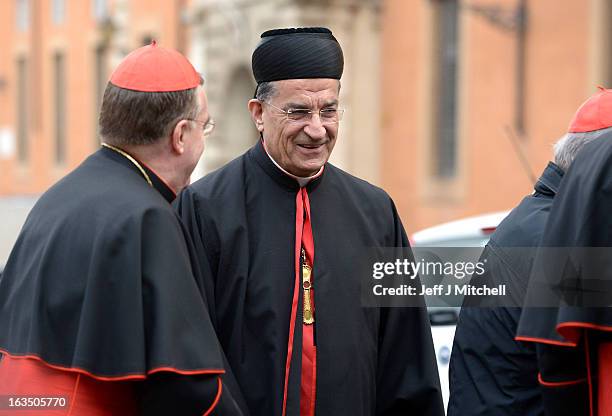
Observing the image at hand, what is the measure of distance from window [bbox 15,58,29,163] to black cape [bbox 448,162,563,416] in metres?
28.1

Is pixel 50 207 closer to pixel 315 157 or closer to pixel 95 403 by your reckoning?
pixel 95 403

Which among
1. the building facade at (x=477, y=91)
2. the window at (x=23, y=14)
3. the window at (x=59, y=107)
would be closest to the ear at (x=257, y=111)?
the building facade at (x=477, y=91)

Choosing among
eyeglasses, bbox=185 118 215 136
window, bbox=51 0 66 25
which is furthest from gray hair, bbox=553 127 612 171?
window, bbox=51 0 66 25

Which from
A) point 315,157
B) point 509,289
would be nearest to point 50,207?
point 315,157

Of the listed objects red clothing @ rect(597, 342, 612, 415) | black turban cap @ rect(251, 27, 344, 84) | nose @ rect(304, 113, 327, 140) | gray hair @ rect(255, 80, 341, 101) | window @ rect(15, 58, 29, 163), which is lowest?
window @ rect(15, 58, 29, 163)

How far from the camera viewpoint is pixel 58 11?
28.4 metres

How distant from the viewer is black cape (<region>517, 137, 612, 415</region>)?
275 centimetres

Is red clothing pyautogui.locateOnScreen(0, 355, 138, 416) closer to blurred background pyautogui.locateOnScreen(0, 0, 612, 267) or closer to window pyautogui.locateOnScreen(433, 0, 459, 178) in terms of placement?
blurred background pyautogui.locateOnScreen(0, 0, 612, 267)

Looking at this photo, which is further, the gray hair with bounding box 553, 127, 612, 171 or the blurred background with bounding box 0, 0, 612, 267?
the blurred background with bounding box 0, 0, 612, 267

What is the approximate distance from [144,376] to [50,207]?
0.52 metres

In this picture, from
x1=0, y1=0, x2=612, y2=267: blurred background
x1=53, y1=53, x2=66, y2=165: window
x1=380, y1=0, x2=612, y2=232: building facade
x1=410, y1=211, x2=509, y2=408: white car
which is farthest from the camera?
x1=53, y1=53, x2=66, y2=165: window

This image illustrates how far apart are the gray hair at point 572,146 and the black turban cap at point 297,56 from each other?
2.40 ft

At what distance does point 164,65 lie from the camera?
3.05 meters

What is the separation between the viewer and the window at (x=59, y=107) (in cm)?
2798
